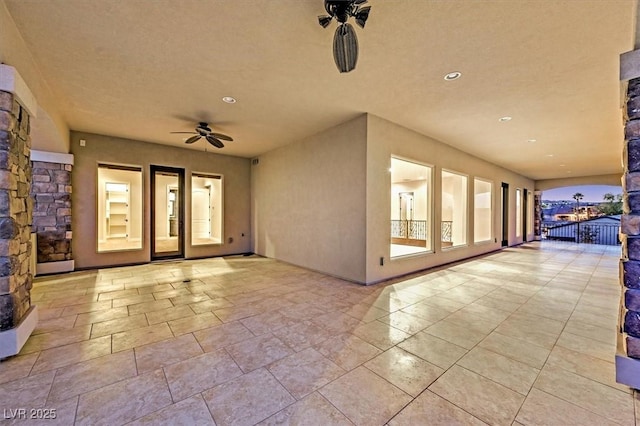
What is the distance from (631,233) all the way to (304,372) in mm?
2498

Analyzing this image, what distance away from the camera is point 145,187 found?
6.19m

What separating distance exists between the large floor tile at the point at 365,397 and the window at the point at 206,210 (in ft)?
20.7

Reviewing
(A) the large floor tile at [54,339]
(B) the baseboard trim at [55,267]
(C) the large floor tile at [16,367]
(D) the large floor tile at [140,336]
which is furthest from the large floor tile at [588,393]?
(B) the baseboard trim at [55,267]

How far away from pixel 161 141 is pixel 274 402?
20.7ft

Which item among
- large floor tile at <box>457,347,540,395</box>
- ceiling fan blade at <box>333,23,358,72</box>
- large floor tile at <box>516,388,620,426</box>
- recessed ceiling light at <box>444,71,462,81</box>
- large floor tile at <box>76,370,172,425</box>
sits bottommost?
large floor tile at <box>457,347,540,395</box>

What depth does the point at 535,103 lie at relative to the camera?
394 cm

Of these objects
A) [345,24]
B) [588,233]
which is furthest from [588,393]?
[588,233]

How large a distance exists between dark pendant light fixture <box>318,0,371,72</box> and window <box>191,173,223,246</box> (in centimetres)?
603

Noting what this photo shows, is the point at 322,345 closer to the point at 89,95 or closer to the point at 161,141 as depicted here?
the point at 89,95

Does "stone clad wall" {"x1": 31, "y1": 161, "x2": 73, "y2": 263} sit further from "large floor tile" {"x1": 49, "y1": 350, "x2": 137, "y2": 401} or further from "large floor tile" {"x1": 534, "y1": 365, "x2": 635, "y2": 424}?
"large floor tile" {"x1": 534, "y1": 365, "x2": 635, "y2": 424}

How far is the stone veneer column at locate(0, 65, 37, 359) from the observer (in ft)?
7.06

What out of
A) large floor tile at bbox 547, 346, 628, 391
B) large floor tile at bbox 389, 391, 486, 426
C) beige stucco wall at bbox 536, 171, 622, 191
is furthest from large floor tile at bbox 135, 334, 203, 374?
beige stucco wall at bbox 536, 171, 622, 191

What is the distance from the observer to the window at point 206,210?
7508mm

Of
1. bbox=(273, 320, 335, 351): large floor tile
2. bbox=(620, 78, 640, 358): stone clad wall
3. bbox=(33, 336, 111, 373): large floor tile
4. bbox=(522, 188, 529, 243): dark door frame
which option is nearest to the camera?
bbox=(620, 78, 640, 358): stone clad wall
